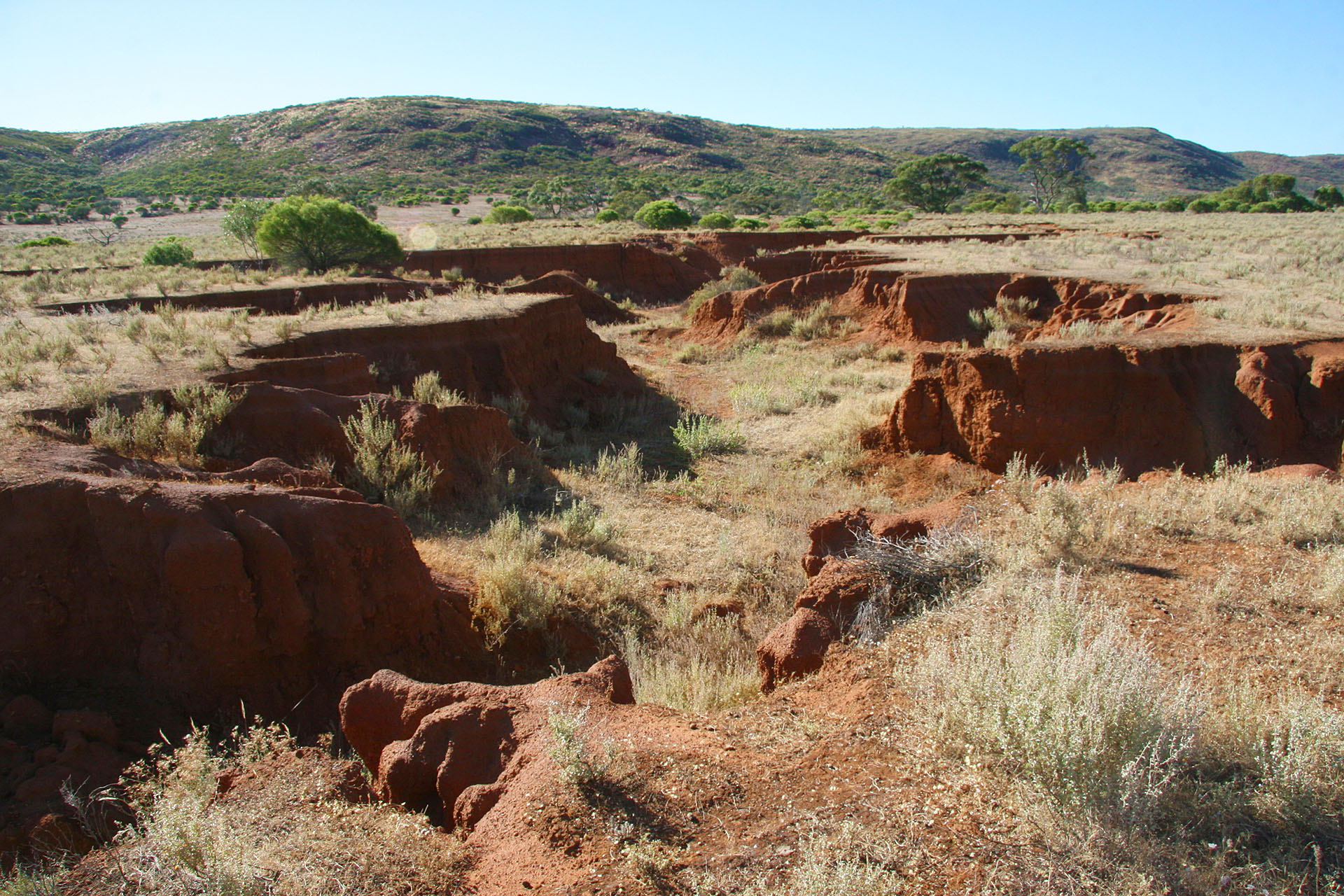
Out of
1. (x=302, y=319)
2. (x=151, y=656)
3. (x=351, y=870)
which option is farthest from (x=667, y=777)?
(x=302, y=319)

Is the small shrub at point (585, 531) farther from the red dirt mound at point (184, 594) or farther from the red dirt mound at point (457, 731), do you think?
the red dirt mound at point (457, 731)

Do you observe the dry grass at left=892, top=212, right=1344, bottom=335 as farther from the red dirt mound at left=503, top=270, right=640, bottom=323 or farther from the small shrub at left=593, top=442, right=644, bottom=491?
the red dirt mound at left=503, top=270, right=640, bottom=323

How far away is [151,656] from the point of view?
4.55 meters

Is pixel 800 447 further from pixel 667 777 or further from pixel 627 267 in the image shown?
pixel 627 267

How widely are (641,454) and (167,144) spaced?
8850cm

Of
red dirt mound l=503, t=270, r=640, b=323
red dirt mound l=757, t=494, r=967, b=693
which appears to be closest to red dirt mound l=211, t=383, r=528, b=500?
red dirt mound l=757, t=494, r=967, b=693

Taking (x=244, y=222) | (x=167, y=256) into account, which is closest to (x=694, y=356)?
(x=167, y=256)

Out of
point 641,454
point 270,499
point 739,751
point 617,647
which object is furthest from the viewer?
point 641,454

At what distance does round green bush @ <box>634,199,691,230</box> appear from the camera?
1571 inches

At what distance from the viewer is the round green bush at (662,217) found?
3991 centimetres

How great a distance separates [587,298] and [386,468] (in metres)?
16.2

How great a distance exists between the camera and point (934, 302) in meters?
18.2

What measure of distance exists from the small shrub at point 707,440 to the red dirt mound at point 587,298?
1044 cm

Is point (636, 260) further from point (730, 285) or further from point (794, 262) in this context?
point (794, 262)
